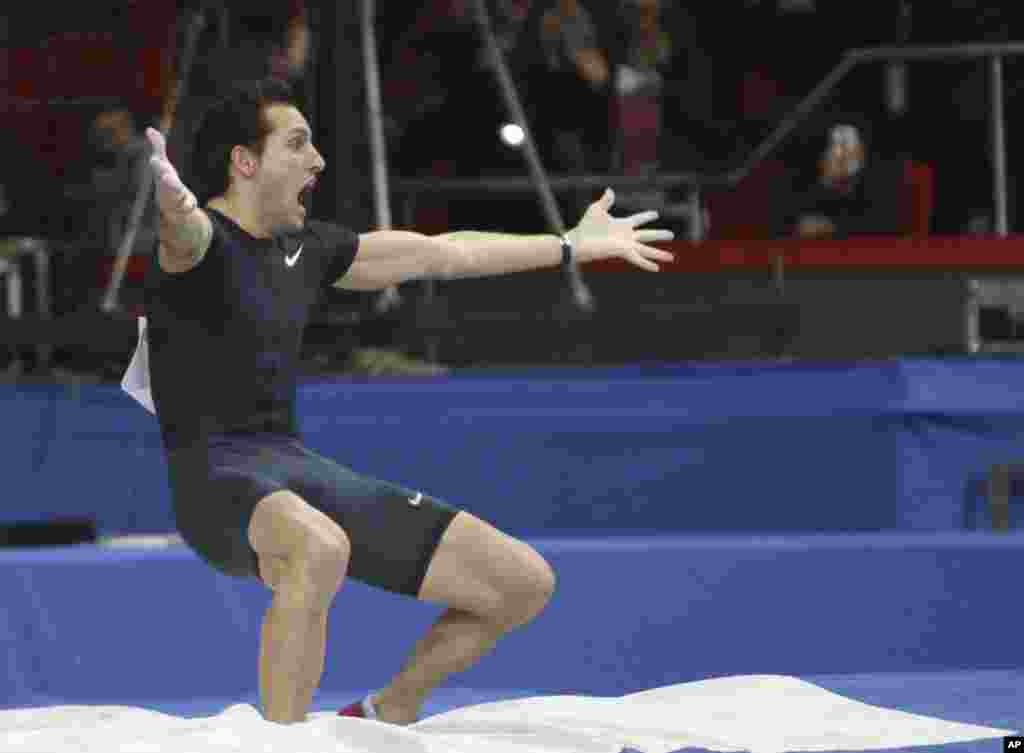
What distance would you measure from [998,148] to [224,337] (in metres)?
5.26

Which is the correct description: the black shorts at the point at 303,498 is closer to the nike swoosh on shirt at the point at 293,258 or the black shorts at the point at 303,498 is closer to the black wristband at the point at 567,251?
the nike swoosh on shirt at the point at 293,258

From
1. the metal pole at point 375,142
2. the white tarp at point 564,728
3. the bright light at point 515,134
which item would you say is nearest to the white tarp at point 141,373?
the white tarp at point 564,728

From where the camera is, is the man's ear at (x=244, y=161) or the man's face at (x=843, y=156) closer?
the man's ear at (x=244, y=161)

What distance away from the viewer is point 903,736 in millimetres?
4312

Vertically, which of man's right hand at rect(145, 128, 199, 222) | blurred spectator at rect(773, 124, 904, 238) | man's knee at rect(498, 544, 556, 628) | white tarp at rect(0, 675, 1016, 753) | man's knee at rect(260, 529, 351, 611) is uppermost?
man's right hand at rect(145, 128, 199, 222)

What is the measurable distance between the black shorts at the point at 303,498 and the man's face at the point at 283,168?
0.43 m

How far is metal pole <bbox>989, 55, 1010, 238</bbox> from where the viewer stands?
8.73 metres

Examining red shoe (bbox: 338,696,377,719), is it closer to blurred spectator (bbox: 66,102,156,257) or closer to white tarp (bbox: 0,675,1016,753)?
white tarp (bbox: 0,675,1016,753)

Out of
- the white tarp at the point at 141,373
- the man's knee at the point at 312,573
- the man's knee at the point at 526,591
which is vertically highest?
the white tarp at the point at 141,373

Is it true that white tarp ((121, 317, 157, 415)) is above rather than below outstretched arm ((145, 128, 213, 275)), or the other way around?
below

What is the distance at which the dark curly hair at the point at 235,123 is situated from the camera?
427cm

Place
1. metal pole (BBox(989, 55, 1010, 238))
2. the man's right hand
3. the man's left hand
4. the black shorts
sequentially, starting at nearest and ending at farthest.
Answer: the man's right hand
the black shorts
the man's left hand
metal pole (BBox(989, 55, 1010, 238))

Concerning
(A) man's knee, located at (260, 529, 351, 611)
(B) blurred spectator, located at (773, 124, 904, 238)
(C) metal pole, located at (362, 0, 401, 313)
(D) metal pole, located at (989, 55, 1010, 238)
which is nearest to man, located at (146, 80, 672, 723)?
(A) man's knee, located at (260, 529, 351, 611)

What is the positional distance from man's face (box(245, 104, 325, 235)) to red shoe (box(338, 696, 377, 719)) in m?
0.94
